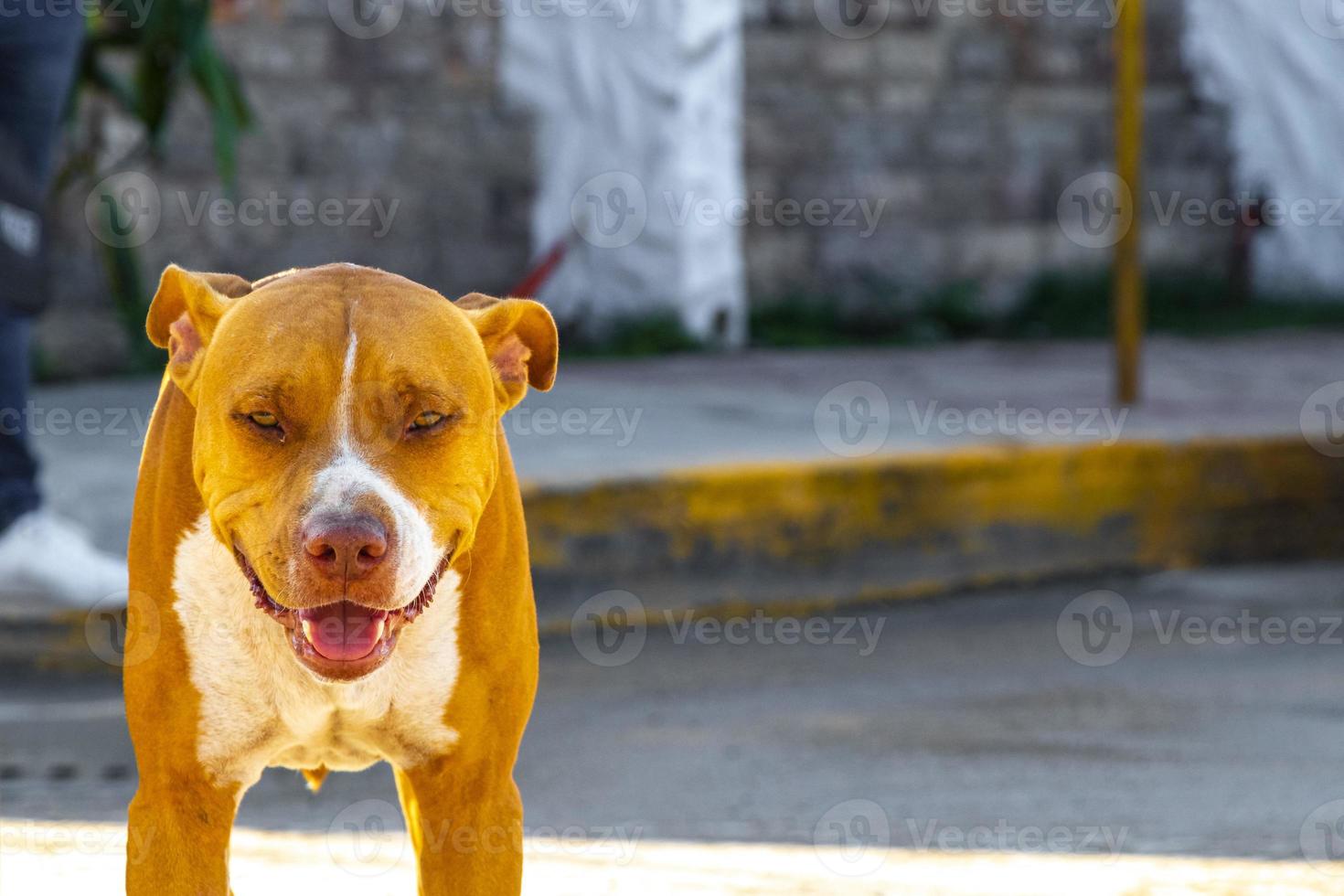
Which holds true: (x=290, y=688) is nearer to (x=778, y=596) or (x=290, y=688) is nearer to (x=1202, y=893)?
(x=1202, y=893)

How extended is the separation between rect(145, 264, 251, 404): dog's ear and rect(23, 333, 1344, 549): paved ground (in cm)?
257

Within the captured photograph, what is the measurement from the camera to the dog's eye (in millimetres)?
1720

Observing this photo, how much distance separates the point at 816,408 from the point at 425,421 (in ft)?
13.8

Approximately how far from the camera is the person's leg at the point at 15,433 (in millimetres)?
3828

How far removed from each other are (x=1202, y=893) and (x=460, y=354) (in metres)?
1.40

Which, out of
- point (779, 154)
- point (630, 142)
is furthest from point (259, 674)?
point (779, 154)

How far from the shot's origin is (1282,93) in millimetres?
8906

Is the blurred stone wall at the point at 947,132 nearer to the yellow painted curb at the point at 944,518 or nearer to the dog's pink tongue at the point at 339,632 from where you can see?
the yellow painted curb at the point at 944,518

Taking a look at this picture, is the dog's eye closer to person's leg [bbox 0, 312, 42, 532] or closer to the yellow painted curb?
person's leg [bbox 0, 312, 42, 532]

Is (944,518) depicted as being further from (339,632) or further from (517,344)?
(339,632)

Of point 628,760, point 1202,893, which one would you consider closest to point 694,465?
point 628,760

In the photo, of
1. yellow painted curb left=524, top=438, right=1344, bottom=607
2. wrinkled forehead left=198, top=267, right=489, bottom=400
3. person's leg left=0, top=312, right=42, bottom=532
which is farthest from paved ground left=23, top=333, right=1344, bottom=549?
wrinkled forehead left=198, top=267, right=489, bottom=400

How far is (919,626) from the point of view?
454cm

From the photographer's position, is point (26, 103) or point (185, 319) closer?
point (185, 319)
